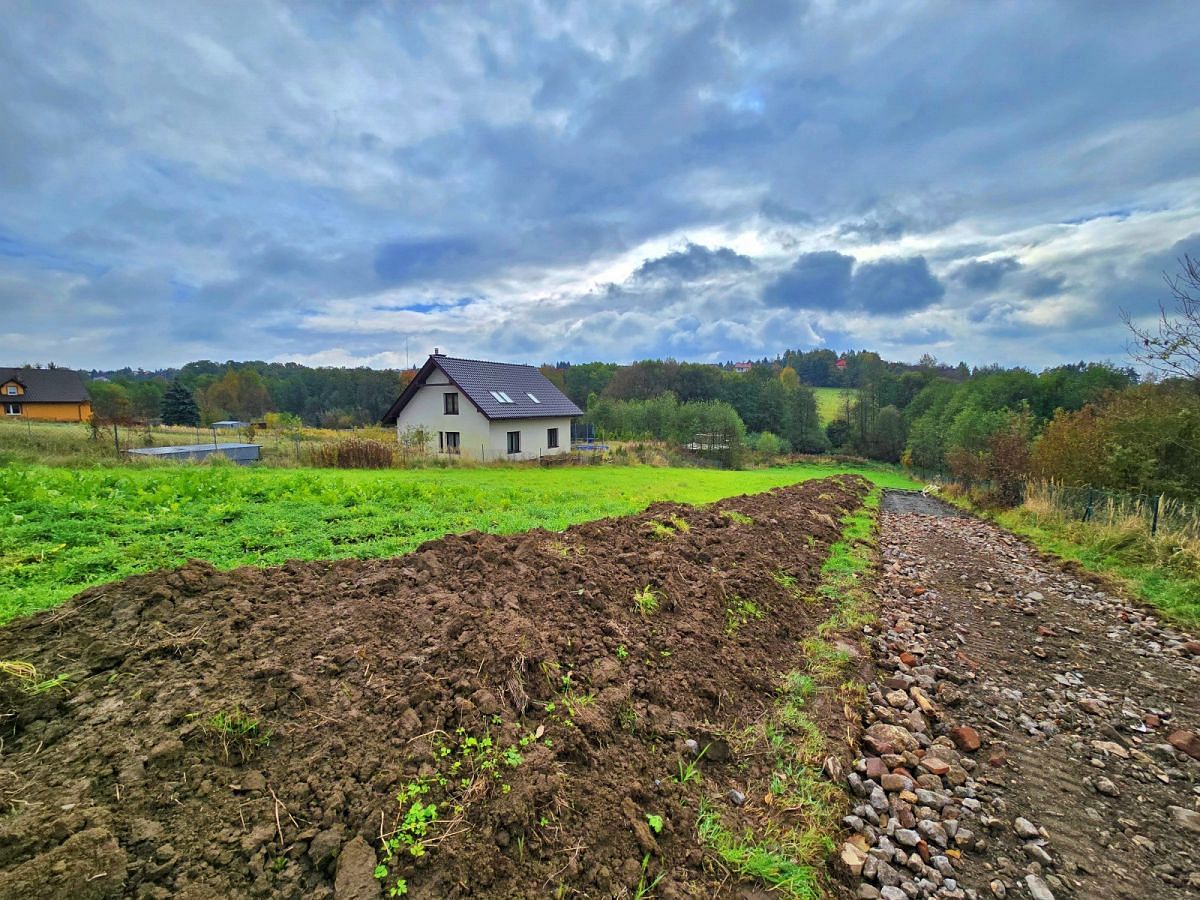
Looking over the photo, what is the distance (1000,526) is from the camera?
1622 cm

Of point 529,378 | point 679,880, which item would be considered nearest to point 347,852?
point 679,880

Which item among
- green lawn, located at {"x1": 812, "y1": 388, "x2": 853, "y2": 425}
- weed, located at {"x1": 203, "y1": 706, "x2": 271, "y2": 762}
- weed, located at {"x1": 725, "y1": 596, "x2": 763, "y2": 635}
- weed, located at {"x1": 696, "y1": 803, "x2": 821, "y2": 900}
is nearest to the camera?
weed, located at {"x1": 203, "y1": 706, "x2": 271, "y2": 762}

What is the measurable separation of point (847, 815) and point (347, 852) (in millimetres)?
3026

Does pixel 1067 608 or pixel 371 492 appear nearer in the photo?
pixel 1067 608

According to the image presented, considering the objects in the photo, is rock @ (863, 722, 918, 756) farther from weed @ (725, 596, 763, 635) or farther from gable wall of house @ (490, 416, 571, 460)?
gable wall of house @ (490, 416, 571, 460)

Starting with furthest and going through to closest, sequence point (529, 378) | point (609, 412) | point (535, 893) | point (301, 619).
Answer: point (609, 412)
point (529, 378)
point (301, 619)
point (535, 893)

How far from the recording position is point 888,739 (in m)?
4.05

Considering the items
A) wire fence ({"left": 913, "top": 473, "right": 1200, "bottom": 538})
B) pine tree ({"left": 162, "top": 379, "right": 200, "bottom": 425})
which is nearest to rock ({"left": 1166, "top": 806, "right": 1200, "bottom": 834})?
wire fence ({"left": 913, "top": 473, "right": 1200, "bottom": 538})

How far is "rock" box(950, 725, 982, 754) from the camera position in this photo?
4.02 m

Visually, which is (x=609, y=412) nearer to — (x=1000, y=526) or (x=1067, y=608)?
(x=1000, y=526)

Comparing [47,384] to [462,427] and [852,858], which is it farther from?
[852,858]

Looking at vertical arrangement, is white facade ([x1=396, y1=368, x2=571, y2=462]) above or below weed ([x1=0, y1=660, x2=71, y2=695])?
above

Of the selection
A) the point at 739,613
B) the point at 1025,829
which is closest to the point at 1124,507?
the point at 739,613

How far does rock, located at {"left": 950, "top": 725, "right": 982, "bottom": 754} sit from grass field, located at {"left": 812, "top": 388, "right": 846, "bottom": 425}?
7388 cm
